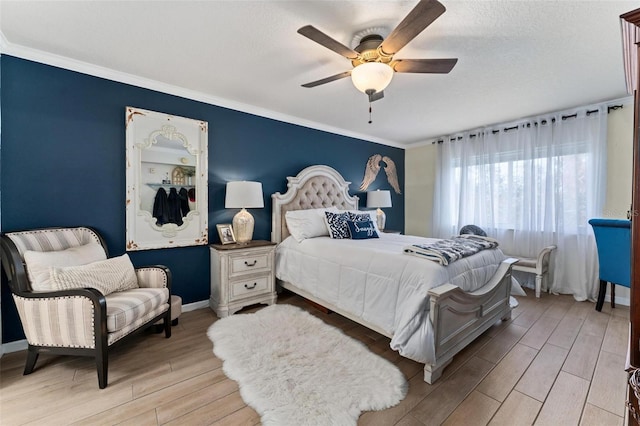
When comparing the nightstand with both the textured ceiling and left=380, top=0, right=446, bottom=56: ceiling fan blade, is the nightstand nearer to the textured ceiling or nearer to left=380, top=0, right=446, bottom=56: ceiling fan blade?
the textured ceiling

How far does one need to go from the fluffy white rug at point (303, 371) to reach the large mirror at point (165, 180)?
1.09 metres

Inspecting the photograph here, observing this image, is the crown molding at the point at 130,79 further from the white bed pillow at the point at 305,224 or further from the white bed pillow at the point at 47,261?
the white bed pillow at the point at 47,261

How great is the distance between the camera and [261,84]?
108 inches

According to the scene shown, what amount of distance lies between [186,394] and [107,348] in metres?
0.62

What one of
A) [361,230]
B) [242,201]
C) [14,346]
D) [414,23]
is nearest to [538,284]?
[361,230]

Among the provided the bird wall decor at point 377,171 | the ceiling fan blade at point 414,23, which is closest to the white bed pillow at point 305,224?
the bird wall decor at point 377,171

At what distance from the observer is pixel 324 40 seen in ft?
5.42

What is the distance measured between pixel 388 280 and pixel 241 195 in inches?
70.3

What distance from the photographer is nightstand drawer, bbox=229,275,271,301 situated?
2822 millimetres

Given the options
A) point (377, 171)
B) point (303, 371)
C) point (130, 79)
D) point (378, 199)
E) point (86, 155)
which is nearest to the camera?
point (303, 371)

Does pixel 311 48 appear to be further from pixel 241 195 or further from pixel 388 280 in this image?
pixel 388 280

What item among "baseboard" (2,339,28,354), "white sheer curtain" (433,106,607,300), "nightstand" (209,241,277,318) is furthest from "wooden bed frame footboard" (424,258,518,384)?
"baseboard" (2,339,28,354)

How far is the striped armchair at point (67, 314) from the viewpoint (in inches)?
67.8

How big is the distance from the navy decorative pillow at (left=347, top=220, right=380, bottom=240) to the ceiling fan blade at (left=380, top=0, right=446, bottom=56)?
6.34ft
